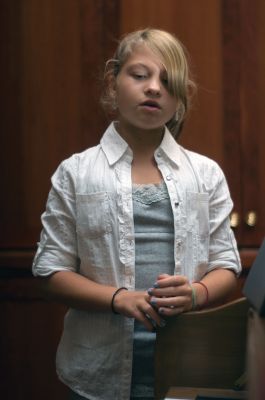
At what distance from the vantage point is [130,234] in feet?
4.87

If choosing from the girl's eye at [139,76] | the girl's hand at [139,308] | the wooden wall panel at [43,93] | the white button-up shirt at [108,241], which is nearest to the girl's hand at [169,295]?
the girl's hand at [139,308]

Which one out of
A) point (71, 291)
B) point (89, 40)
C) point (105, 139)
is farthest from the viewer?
point (89, 40)

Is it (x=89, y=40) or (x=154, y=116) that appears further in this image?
(x=89, y=40)

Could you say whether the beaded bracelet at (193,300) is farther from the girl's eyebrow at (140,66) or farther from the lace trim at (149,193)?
the girl's eyebrow at (140,66)

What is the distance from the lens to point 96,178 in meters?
1.52

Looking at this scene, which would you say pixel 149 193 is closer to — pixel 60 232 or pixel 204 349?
Answer: pixel 60 232

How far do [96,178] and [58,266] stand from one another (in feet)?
0.56

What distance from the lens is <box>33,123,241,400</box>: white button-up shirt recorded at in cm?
149

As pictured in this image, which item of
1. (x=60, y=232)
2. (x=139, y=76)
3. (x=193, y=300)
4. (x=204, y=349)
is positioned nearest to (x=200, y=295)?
(x=193, y=300)

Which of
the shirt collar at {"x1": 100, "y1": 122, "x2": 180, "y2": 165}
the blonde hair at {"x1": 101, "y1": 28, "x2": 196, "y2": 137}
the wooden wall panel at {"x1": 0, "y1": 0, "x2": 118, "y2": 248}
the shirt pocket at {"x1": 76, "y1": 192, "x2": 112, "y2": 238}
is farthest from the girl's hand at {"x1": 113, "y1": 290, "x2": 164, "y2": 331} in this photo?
the wooden wall panel at {"x1": 0, "y1": 0, "x2": 118, "y2": 248}

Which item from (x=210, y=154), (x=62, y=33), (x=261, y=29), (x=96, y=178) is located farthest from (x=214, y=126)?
(x=96, y=178)

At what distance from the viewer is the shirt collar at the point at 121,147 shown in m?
1.55

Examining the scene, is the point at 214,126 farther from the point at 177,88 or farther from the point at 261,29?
the point at 177,88

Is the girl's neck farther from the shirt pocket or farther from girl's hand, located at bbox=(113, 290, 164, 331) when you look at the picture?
girl's hand, located at bbox=(113, 290, 164, 331)
